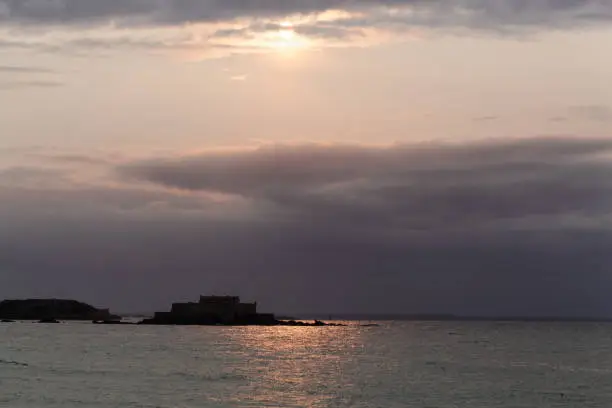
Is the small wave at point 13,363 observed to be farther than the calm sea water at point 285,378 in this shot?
Yes

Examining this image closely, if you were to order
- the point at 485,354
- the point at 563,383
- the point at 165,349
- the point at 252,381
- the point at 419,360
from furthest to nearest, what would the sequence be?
the point at 485,354 → the point at 165,349 → the point at 419,360 → the point at 563,383 → the point at 252,381

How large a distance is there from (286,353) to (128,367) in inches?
1513

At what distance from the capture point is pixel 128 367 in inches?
3583

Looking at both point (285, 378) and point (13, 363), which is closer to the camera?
point (285, 378)

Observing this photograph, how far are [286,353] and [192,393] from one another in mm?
59019

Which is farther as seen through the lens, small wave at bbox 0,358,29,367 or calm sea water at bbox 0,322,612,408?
small wave at bbox 0,358,29,367

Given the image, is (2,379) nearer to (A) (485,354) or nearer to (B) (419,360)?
(B) (419,360)

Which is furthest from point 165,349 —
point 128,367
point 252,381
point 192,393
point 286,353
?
point 192,393

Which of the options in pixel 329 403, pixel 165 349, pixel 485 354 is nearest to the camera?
pixel 329 403

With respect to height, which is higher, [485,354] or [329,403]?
[485,354]

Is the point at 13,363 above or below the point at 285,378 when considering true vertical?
above

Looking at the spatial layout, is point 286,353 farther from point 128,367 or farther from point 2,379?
point 2,379

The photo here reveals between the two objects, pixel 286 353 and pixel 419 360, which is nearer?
pixel 419 360

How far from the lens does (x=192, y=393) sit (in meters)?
68.3
